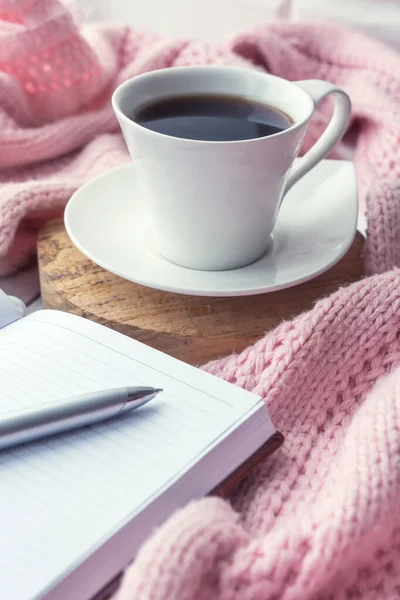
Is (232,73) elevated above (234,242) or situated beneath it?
elevated above

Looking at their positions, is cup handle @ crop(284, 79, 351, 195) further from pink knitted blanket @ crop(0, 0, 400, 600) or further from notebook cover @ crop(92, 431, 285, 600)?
notebook cover @ crop(92, 431, 285, 600)

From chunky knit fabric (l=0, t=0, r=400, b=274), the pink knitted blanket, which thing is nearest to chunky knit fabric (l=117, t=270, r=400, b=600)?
the pink knitted blanket

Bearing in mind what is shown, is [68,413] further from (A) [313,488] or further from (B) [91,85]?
(B) [91,85]

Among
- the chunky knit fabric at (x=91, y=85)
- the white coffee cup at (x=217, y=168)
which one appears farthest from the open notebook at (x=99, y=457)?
the chunky knit fabric at (x=91, y=85)

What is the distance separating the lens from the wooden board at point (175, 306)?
0.66m

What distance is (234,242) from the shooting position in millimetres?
691

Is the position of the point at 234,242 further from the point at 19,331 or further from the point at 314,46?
the point at 314,46

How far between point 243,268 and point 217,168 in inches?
4.9

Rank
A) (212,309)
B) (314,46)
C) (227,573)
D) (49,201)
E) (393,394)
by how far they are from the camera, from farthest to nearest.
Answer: (314,46), (49,201), (212,309), (393,394), (227,573)

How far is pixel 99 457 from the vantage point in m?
0.50

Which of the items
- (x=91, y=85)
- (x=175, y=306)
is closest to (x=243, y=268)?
(x=175, y=306)

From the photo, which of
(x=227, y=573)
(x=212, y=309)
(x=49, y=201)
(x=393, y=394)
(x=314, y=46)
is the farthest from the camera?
(x=314, y=46)

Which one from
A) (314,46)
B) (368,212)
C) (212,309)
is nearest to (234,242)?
(212,309)

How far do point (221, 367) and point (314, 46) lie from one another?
0.67m
